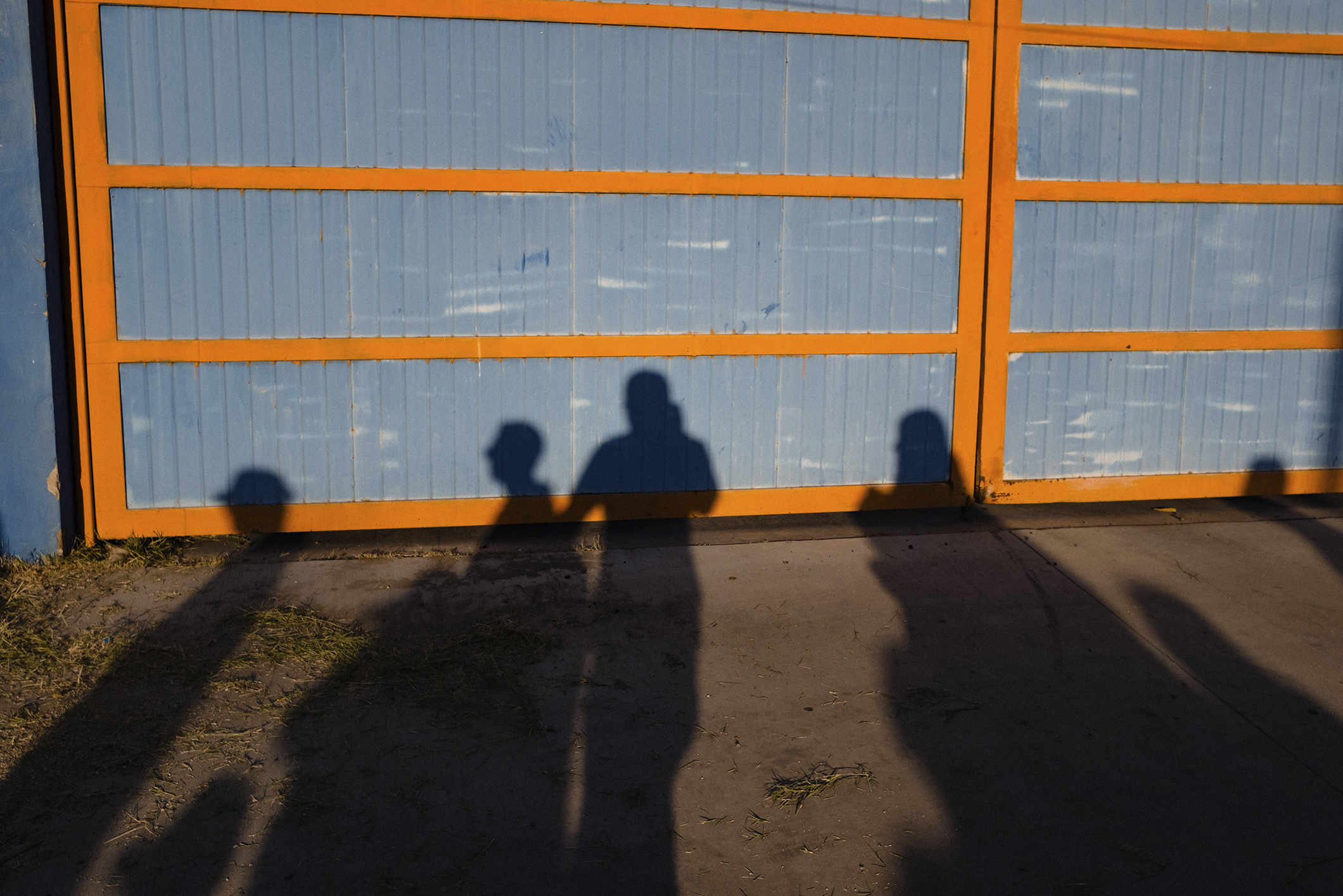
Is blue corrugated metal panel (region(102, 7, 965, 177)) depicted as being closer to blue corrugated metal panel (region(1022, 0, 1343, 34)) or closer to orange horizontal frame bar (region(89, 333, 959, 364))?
blue corrugated metal panel (region(1022, 0, 1343, 34))

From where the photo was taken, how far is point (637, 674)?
417cm

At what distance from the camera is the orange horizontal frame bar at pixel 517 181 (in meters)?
5.36

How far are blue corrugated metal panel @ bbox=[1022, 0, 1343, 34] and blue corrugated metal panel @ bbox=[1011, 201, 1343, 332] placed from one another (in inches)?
42.9

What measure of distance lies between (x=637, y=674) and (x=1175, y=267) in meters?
4.57

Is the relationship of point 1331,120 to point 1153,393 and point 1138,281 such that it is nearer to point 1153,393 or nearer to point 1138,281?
point 1138,281

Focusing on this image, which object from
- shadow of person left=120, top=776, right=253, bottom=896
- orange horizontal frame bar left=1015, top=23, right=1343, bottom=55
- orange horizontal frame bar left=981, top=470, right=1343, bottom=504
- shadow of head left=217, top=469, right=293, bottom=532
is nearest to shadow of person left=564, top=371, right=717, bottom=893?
shadow of person left=120, top=776, right=253, bottom=896

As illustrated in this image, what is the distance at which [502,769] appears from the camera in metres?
3.44

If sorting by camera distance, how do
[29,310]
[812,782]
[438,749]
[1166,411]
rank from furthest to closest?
1. [1166,411]
2. [29,310]
3. [438,749]
4. [812,782]

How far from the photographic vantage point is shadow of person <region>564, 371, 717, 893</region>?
3033 mm

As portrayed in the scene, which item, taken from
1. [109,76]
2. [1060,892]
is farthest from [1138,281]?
[109,76]

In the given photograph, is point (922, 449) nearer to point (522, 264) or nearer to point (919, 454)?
point (919, 454)

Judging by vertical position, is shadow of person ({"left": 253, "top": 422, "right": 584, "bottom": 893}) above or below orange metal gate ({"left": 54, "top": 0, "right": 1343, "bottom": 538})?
below

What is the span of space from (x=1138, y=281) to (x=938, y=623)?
9.98ft

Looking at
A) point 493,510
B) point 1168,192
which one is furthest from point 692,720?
point 1168,192
